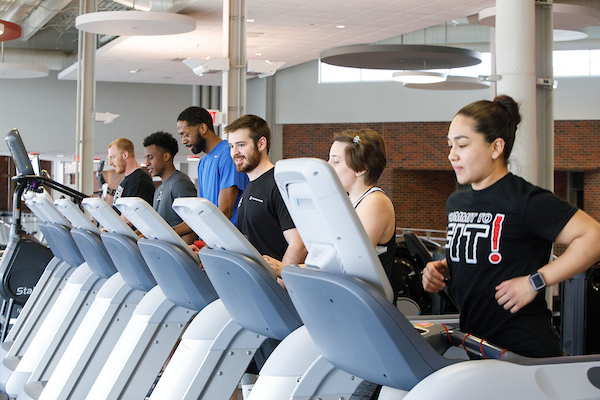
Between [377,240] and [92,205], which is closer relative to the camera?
[377,240]

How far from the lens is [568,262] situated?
1.68 meters

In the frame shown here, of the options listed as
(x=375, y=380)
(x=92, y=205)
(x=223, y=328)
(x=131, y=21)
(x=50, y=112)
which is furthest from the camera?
(x=50, y=112)

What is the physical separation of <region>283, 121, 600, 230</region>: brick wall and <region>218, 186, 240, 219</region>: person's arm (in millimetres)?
12553

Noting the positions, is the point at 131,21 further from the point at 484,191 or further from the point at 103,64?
the point at 484,191

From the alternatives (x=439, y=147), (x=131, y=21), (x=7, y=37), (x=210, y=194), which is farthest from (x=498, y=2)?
(x=439, y=147)

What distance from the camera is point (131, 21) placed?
9164 millimetres

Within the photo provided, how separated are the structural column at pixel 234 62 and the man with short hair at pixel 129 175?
61.3 inches

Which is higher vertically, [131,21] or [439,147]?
[131,21]

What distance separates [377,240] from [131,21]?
785 cm

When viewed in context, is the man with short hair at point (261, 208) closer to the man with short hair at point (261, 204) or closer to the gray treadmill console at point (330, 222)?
the man with short hair at point (261, 204)

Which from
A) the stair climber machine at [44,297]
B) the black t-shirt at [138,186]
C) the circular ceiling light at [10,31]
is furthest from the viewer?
the circular ceiling light at [10,31]

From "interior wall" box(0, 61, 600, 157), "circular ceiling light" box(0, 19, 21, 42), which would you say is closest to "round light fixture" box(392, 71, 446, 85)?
"interior wall" box(0, 61, 600, 157)

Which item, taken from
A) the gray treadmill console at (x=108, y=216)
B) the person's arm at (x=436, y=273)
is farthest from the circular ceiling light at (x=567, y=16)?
the person's arm at (x=436, y=273)

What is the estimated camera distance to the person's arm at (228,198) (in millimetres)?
3639
